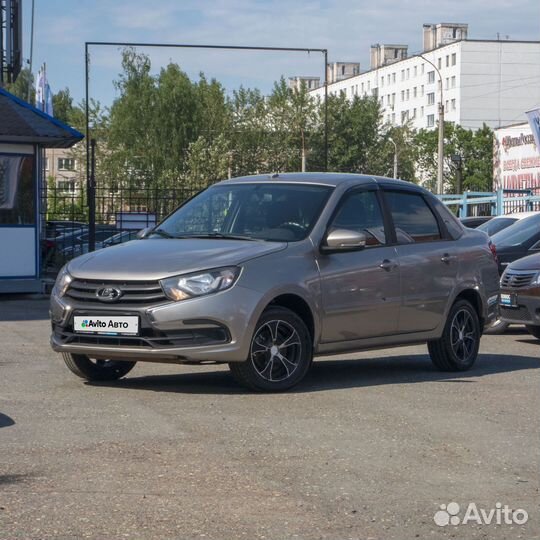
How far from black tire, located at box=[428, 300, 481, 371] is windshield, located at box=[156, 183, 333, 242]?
6.05 feet

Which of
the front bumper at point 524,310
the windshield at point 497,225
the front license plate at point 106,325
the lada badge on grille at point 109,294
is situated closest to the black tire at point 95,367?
the front license plate at point 106,325

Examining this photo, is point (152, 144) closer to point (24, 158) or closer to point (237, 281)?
point (24, 158)

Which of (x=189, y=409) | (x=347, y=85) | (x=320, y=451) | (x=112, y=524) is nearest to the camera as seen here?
(x=112, y=524)

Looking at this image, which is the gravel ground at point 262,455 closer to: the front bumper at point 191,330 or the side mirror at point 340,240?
the front bumper at point 191,330

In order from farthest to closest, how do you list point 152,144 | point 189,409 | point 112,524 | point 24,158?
point 152,144 < point 24,158 < point 189,409 < point 112,524

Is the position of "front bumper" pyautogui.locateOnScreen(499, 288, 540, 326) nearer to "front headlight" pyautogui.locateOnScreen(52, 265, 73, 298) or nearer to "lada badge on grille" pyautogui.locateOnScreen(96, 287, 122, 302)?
"front headlight" pyautogui.locateOnScreen(52, 265, 73, 298)

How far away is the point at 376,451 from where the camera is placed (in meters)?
7.28

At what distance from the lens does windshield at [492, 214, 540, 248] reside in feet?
62.4

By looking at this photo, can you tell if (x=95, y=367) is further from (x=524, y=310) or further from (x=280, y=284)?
(x=524, y=310)

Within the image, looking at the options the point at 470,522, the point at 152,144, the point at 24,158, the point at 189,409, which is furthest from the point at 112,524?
the point at 152,144

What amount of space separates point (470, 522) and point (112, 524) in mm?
1497

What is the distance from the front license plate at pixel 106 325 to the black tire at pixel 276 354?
787mm

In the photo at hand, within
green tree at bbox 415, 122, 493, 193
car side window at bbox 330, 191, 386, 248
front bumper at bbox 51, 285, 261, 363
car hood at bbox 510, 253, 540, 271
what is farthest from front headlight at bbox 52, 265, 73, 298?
green tree at bbox 415, 122, 493, 193

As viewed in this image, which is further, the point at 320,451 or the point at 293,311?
the point at 293,311
